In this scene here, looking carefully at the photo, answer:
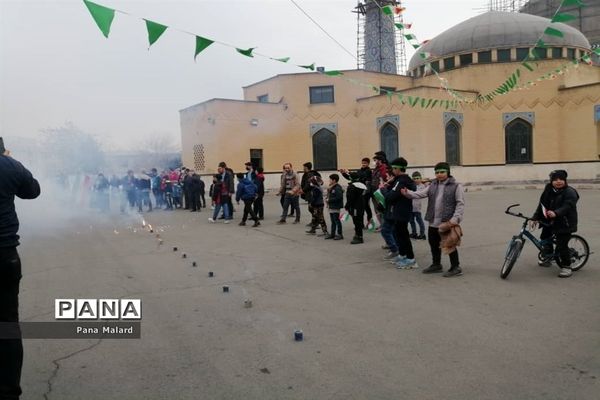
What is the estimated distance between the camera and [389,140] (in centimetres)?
2738

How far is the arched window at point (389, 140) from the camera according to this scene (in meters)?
27.0

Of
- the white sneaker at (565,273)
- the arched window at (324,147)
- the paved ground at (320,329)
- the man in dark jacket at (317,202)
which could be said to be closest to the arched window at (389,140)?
the arched window at (324,147)

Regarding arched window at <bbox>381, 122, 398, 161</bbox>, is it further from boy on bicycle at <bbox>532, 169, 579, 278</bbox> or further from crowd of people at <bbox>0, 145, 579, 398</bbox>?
boy on bicycle at <bbox>532, 169, 579, 278</bbox>

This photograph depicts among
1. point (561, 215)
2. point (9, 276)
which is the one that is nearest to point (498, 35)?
point (561, 215)

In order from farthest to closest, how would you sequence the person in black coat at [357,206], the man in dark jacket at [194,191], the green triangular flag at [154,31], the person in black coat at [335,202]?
the man in dark jacket at [194,191] < the person in black coat at [335,202] < the person in black coat at [357,206] < the green triangular flag at [154,31]

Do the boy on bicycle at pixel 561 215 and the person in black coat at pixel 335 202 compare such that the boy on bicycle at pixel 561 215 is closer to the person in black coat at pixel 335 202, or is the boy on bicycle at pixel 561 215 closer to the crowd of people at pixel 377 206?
the crowd of people at pixel 377 206

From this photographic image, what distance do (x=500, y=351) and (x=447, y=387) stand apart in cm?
Answer: 90

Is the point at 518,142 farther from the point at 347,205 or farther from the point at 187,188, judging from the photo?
the point at 347,205

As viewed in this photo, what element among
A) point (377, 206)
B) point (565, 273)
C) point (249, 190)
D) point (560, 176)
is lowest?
point (565, 273)

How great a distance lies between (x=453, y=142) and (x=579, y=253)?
21106 mm

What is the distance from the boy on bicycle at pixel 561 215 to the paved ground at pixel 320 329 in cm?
31

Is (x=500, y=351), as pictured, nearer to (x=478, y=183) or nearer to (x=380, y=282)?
(x=380, y=282)

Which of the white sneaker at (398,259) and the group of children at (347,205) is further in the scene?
the group of children at (347,205)

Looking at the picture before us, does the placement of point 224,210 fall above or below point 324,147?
below
